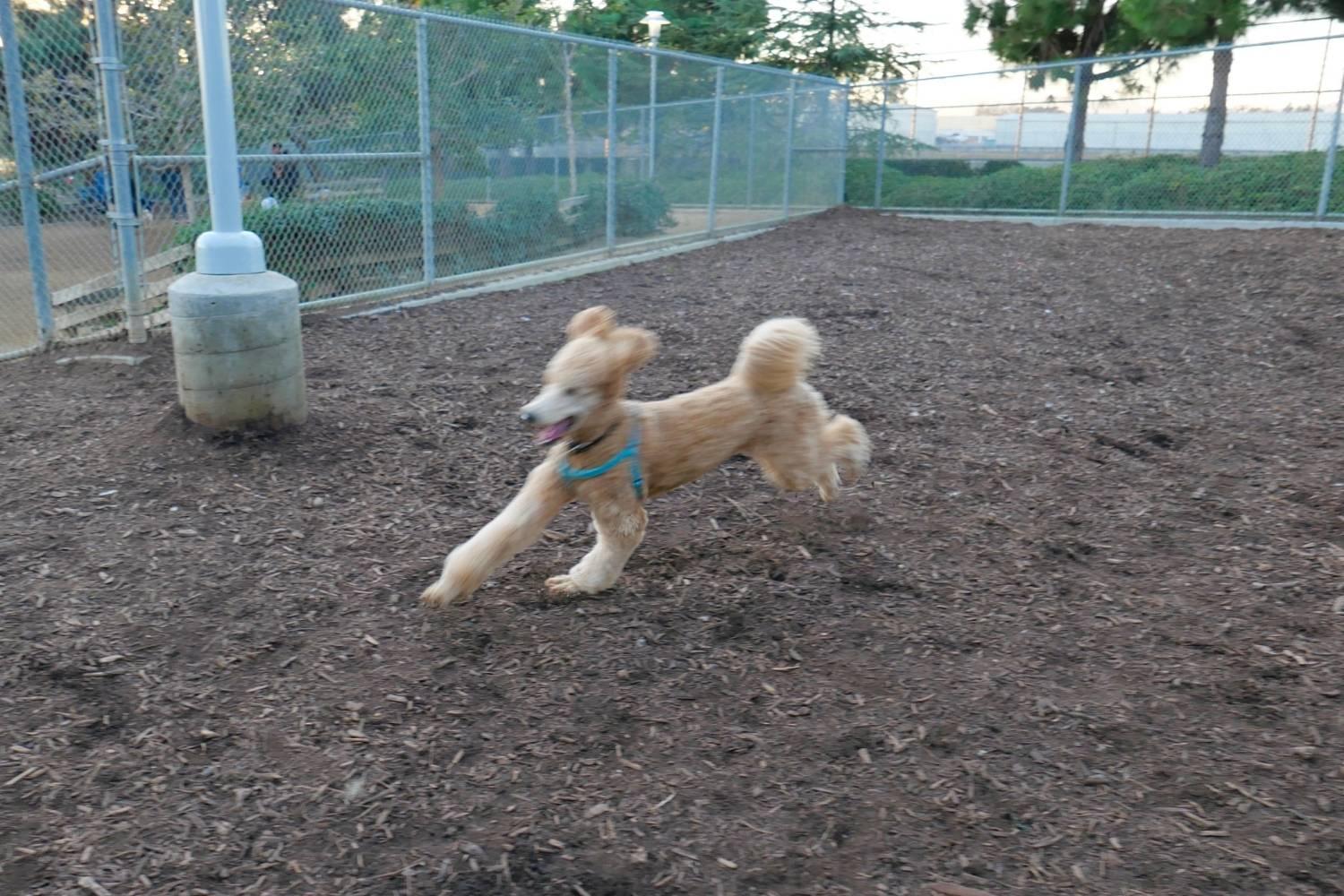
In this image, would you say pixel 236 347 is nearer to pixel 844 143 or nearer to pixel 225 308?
pixel 225 308

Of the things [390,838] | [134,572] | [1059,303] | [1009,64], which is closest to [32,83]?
[134,572]

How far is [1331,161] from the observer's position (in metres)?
12.2

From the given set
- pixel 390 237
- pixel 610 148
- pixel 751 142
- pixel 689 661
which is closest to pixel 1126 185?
pixel 751 142

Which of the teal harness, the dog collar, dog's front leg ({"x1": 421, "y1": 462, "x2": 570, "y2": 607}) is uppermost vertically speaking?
the dog collar

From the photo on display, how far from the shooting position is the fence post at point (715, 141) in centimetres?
1291

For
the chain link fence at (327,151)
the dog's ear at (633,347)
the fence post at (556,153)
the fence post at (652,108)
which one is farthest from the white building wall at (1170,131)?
the dog's ear at (633,347)

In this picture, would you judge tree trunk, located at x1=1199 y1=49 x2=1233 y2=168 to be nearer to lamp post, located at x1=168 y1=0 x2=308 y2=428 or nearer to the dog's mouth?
lamp post, located at x1=168 y1=0 x2=308 y2=428

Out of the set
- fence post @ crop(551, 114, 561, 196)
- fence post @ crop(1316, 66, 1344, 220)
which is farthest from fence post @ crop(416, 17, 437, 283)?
fence post @ crop(1316, 66, 1344, 220)

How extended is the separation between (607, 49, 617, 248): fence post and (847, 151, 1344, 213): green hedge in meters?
7.54

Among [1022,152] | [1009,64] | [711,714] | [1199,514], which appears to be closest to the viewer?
[711,714]

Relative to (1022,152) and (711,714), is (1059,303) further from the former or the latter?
(1022,152)

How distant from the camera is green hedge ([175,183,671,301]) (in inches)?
316

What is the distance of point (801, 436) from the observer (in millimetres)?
3812

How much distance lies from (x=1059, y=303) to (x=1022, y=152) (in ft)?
31.7
